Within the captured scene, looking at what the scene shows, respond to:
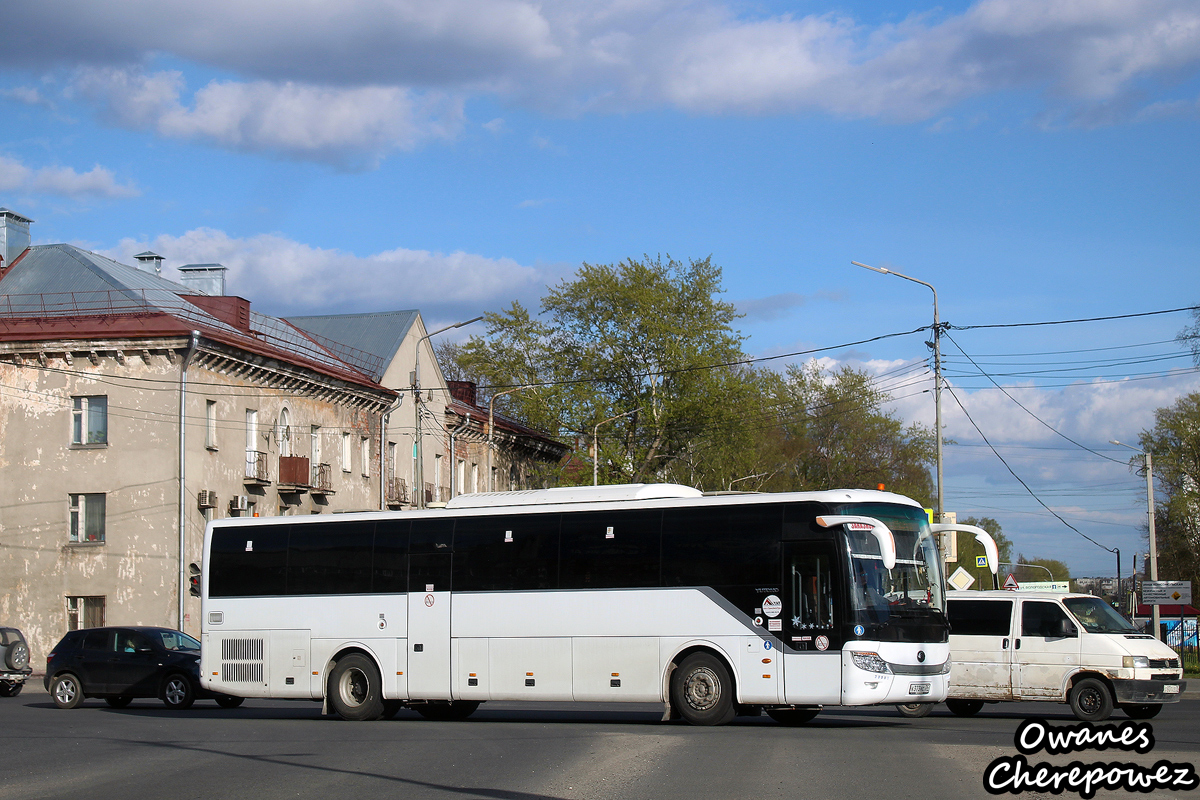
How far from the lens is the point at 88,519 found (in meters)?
37.7

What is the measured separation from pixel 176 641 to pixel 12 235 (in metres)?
27.5

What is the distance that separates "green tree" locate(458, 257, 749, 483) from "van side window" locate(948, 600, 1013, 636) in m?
39.6

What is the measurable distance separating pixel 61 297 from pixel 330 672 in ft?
85.8

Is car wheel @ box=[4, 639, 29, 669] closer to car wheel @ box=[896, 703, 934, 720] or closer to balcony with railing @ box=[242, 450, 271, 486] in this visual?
balcony with railing @ box=[242, 450, 271, 486]

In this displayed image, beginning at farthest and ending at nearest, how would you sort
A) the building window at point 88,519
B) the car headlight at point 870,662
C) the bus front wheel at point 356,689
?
the building window at point 88,519 → the bus front wheel at point 356,689 → the car headlight at point 870,662

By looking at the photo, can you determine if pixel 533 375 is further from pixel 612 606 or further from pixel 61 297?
pixel 612 606

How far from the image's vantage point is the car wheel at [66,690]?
76.8 feet

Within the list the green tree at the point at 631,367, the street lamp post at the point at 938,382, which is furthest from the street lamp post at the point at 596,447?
the street lamp post at the point at 938,382

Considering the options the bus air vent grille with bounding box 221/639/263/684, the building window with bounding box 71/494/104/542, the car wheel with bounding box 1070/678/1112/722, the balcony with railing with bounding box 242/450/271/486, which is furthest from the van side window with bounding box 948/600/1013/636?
the building window with bounding box 71/494/104/542

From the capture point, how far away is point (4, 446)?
125ft

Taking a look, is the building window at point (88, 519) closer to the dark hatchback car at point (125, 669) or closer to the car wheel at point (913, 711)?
the dark hatchback car at point (125, 669)

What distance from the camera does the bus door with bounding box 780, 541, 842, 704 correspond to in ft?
54.7

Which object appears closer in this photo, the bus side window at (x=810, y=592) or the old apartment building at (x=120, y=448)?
the bus side window at (x=810, y=592)

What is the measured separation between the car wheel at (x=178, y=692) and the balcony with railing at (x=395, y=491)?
1039 inches
